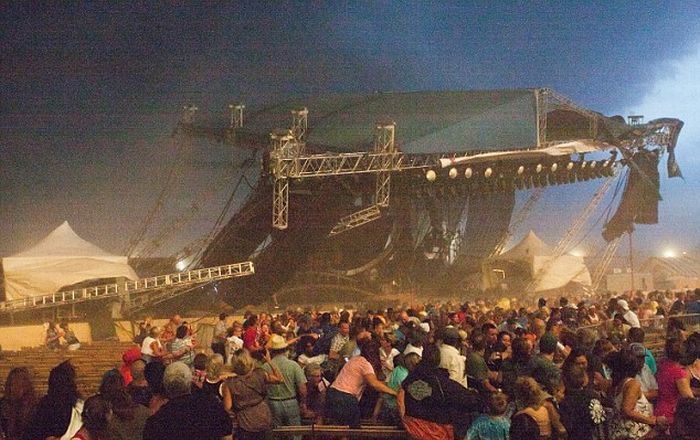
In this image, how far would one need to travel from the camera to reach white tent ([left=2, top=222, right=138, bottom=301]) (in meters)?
23.1

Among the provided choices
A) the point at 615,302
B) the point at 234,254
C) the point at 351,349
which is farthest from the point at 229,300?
the point at 351,349

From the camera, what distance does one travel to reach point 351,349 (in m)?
7.96

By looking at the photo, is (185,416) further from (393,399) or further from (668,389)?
(668,389)

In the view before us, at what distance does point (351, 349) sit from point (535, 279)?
92.5 feet

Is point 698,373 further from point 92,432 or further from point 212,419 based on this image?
point 92,432

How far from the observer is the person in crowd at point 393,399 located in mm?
6406

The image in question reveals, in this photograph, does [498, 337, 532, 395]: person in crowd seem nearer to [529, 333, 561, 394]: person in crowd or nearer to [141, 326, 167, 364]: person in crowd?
[529, 333, 561, 394]: person in crowd

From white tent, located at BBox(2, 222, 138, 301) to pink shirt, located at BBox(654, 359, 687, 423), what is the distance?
68.4 ft

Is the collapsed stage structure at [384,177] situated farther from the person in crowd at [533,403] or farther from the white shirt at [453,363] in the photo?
the person in crowd at [533,403]

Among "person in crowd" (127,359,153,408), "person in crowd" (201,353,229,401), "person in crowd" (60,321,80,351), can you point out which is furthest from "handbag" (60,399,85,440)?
"person in crowd" (60,321,80,351)

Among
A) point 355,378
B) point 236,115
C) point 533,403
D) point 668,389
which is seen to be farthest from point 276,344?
point 236,115

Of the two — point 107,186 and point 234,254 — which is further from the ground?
point 107,186

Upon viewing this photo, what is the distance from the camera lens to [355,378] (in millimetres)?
6406

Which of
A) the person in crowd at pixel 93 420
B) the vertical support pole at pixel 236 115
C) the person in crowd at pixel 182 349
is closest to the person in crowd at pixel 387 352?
the person in crowd at pixel 182 349
